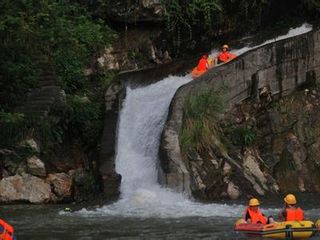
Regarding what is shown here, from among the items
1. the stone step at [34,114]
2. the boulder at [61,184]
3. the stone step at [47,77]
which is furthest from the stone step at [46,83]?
the boulder at [61,184]

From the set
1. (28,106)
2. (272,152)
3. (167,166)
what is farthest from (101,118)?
(272,152)

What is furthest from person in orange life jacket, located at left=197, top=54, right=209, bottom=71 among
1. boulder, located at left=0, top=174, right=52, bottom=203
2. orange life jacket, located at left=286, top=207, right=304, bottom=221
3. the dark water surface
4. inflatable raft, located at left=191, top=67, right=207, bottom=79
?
orange life jacket, located at left=286, top=207, right=304, bottom=221

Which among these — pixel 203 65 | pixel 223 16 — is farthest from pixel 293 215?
pixel 223 16

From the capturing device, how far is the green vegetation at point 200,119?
19516 mm

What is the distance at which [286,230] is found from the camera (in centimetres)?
1304

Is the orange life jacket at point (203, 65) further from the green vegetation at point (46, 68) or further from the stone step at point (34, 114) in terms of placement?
the stone step at point (34, 114)

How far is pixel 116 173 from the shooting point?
18.7 meters

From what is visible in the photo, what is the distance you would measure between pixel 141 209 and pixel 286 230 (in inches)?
180

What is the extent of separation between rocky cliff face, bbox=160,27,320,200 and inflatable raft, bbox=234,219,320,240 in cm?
470

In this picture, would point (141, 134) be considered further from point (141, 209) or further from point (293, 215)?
point (293, 215)

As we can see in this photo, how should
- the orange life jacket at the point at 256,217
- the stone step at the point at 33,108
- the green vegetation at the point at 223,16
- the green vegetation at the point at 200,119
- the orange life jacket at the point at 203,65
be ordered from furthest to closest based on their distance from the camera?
the green vegetation at the point at 223,16, the orange life jacket at the point at 203,65, the stone step at the point at 33,108, the green vegetation at the point at 200,119, the orange life jacket at the point at 256,217

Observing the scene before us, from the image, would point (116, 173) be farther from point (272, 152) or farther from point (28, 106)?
point (272, 152)

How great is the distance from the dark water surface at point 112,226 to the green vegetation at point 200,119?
11.0ft

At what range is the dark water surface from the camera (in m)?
13.5
